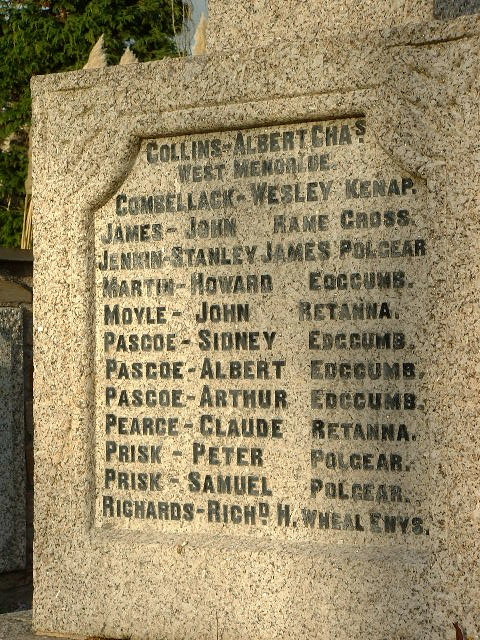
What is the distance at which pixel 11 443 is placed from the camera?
5305mm

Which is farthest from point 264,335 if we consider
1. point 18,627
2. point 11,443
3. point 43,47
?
point 43,47

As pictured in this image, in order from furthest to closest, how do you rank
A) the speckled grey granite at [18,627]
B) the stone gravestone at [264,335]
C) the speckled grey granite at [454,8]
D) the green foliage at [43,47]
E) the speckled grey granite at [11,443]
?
the green foliage at [43,47]
the speckled grey granite at [11,443]
the speckled grey granite at [18,627]
the speckled grey granite at [454,8]
the stone gravestone at [264,335]

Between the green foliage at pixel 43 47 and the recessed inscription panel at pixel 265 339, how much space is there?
31.3 feet

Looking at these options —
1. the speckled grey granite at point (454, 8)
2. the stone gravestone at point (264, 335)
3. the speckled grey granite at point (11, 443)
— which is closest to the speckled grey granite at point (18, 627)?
the stone gravestone at point (264, 335)

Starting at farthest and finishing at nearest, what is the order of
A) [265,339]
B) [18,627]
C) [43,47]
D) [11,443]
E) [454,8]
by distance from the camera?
[43,47], [11,443], [18,627], [454,8], [265,339]

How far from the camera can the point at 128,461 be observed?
3.96m

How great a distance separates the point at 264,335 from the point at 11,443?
2108 mm

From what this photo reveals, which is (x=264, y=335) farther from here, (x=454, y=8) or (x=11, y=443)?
(x=11, y=443)

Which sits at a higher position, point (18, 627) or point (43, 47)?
point (43, 47)

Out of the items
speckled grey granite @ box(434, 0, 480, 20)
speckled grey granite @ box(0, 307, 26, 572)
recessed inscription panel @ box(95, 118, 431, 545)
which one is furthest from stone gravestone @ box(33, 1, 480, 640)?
speckled grey granite @ box(0, 307, 26, 572)

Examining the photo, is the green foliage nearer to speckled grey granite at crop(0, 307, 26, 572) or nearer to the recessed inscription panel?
speckled grey granite at crop(0, 307, 26, 572)

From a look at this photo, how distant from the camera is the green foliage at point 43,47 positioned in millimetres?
13422

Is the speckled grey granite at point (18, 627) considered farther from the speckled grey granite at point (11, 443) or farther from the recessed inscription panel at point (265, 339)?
the speckled grey granite at point (11, 443)

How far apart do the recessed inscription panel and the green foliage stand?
9528 mm
